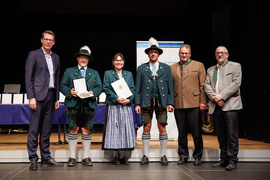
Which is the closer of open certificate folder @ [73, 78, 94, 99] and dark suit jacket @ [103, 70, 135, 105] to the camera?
open certificate folder @ [73, 78, 94, 99]

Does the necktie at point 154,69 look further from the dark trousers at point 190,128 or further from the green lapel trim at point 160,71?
the dark trousers at point 190,128

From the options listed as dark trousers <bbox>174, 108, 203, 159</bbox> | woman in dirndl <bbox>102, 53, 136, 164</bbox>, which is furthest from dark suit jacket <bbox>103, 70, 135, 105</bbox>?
dark trousers <bbox>174, 108, 203, 159</bbox>

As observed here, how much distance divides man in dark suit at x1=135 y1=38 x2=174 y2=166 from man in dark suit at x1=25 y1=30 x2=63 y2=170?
Answer: 1150 mm

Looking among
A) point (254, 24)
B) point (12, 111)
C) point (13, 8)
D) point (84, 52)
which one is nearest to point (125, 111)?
point (84, 52)

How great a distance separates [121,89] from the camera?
3.44 meters

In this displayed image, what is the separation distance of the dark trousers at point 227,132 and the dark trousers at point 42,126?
7.27 feet

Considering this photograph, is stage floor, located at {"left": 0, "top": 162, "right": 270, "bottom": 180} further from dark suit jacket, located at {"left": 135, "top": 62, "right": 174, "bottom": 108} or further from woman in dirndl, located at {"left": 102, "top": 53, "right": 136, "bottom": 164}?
dark suit jacket, located at {"left": 135, "top": 62, "right": 174, "bottom": 108}

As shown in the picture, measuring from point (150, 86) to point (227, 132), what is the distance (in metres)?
1.18

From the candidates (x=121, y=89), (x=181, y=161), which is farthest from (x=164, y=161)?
(x=121, y=89)

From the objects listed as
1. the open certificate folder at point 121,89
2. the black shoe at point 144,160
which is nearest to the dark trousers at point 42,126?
the open certificate folder at point 121,89

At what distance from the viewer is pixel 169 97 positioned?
3.49m

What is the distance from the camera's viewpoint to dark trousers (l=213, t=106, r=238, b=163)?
3307mm

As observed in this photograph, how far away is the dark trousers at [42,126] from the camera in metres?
3.24

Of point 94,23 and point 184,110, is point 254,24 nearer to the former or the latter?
point 184,110
